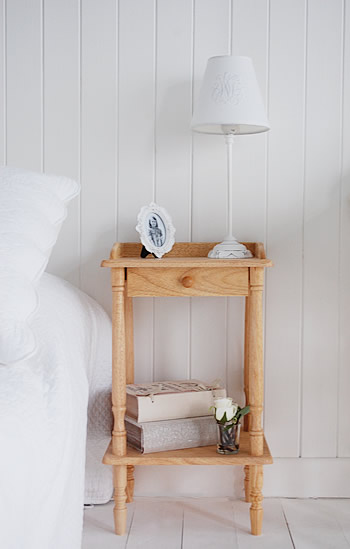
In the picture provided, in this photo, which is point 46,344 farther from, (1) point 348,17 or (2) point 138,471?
(1) point 348,17

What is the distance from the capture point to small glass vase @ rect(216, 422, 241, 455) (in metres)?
1.76

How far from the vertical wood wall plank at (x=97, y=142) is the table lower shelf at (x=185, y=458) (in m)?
0.53

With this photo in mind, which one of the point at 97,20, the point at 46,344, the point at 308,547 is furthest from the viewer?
the point at 97,20

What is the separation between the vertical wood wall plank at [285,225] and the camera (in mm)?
2037

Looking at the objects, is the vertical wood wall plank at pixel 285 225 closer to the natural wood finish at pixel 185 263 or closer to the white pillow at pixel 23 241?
the natural wood finish at pixel 185 263

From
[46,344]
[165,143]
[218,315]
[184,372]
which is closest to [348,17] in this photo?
[165,143]

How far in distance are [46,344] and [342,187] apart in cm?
115

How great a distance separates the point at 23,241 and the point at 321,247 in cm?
106

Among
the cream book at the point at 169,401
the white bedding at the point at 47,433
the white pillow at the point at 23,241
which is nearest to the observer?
the white bedding at the point at 47,433

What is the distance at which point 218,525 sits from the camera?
183 cm

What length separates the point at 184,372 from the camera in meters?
2.10

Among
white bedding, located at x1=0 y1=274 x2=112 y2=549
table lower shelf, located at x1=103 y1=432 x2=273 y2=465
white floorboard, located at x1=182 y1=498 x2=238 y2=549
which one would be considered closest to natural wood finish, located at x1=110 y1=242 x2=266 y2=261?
white bedding, located at x1=0 y1=274 x2=112 y2=549

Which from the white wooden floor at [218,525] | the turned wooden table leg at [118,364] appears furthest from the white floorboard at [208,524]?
the turned wooden table leg at [118,364]

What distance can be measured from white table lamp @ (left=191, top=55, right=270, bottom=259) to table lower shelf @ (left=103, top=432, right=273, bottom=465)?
548 millimetres
